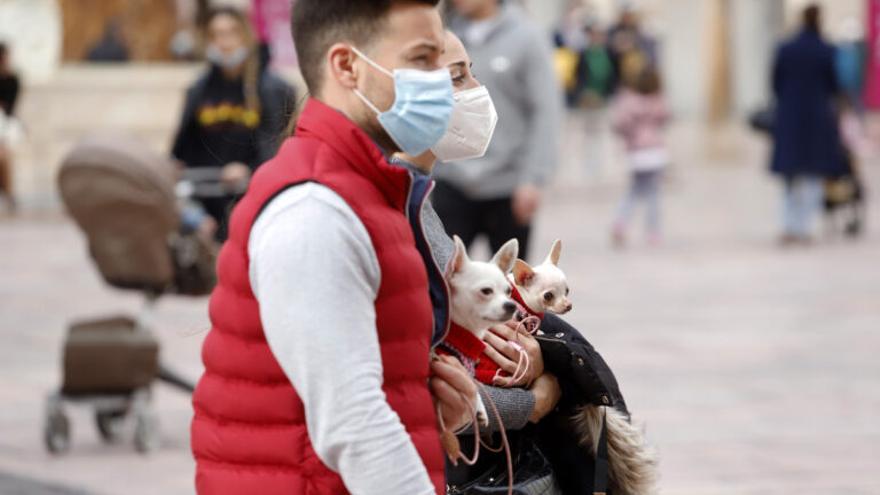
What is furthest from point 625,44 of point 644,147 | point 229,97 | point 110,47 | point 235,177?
point 235,177

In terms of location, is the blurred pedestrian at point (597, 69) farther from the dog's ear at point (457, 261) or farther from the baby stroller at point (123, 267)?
the dog's ear at point (457, 261)

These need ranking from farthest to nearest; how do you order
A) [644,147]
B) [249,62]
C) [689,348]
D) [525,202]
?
1. [644,147]
2. [689,348]
3. [249,62]
4. [525,202]

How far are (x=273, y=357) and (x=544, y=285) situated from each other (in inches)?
23.3

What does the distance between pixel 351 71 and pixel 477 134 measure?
41 centimetres

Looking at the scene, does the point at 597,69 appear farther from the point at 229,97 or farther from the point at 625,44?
the point at 229,97

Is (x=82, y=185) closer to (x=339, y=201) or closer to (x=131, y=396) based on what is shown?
(x=131, y=396)

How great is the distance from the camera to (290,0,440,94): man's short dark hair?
255 centimetres

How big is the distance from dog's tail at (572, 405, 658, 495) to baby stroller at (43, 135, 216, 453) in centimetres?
476

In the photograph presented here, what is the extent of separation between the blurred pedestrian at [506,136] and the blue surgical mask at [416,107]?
16.0ft

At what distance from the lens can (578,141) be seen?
33.4 metres

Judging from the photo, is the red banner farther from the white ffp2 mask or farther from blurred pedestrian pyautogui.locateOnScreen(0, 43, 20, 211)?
the white ffp2 mask

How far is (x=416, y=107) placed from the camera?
2551 mm

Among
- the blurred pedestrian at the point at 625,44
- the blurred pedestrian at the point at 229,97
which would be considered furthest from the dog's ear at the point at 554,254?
the blurred pedestrian at the point at 625,44

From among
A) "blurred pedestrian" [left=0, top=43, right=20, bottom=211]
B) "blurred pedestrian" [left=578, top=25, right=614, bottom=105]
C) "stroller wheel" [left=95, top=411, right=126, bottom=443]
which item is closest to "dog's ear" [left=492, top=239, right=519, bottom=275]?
"stroller wheel" [left=95, top=411, right=126, bottom=443]
